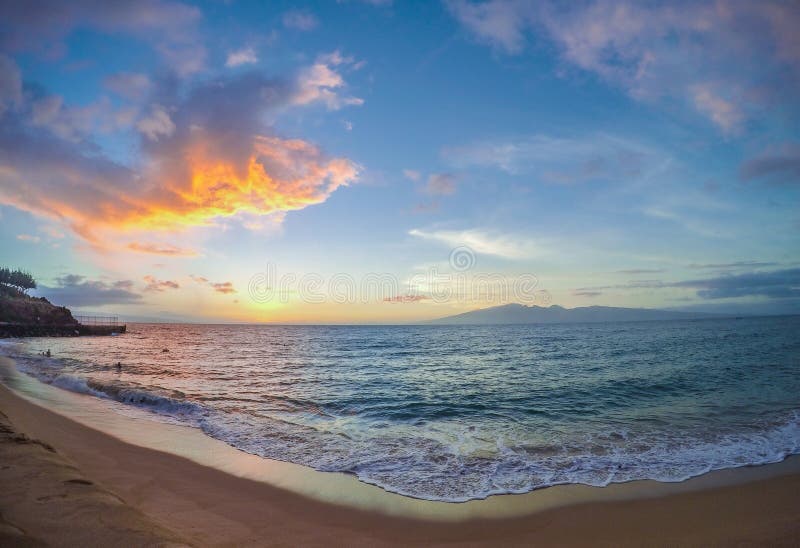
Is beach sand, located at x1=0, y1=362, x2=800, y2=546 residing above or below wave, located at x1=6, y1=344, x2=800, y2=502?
above

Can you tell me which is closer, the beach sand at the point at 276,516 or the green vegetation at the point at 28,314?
the beach sand at the point at 276,516

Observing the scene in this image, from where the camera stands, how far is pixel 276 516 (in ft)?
20.3

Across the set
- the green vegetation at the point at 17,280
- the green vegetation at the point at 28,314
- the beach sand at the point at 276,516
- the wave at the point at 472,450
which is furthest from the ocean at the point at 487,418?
the green vegetation at the point at 17,280

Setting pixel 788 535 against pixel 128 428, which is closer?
pixel 788 535

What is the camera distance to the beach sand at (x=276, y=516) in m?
4.52

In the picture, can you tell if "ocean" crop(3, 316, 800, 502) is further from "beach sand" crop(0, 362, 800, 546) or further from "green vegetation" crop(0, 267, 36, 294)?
"green vegetation" crop(0, 267, 36, 294)

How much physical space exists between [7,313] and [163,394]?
95.6 metres

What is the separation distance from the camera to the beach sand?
4.52 meters

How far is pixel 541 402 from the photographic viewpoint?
16156mm

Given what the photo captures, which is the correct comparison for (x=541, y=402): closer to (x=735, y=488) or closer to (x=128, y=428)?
(x=735, y=488)

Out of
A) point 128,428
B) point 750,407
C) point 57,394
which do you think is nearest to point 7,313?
point 57,394

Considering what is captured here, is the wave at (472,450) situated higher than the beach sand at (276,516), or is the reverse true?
the beach sand at (276,516)

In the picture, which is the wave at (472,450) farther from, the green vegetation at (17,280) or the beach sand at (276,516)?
the green vegetation at (17,280)

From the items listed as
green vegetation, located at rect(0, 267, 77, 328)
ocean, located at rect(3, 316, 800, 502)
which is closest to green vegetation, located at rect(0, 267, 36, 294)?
green vegetation, located at rect(0, 267, 77, 328)
